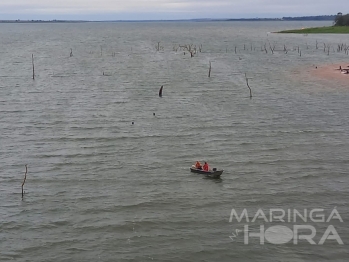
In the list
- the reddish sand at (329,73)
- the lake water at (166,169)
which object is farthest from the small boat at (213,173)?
the reddish sand at (329,73)

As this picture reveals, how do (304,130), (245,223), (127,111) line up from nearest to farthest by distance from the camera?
(245,223) < (304,130) < (127,111)

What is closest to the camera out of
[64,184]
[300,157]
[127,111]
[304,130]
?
[64,184]

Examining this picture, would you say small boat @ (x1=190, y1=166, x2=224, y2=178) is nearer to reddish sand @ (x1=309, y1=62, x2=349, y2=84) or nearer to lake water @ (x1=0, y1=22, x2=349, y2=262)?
lake water @ (x1=0, y1=22, x2=349, y2=262)

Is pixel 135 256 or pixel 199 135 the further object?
pixel 199 135

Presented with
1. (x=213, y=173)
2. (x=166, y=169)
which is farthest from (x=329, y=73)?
(x=213, y=173)

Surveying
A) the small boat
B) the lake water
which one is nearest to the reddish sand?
the lake water

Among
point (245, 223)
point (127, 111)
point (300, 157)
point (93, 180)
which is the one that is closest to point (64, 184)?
point (93, 180)

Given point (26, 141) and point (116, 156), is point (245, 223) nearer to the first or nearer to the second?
point (116, 156)

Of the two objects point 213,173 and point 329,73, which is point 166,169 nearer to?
point 213,173
